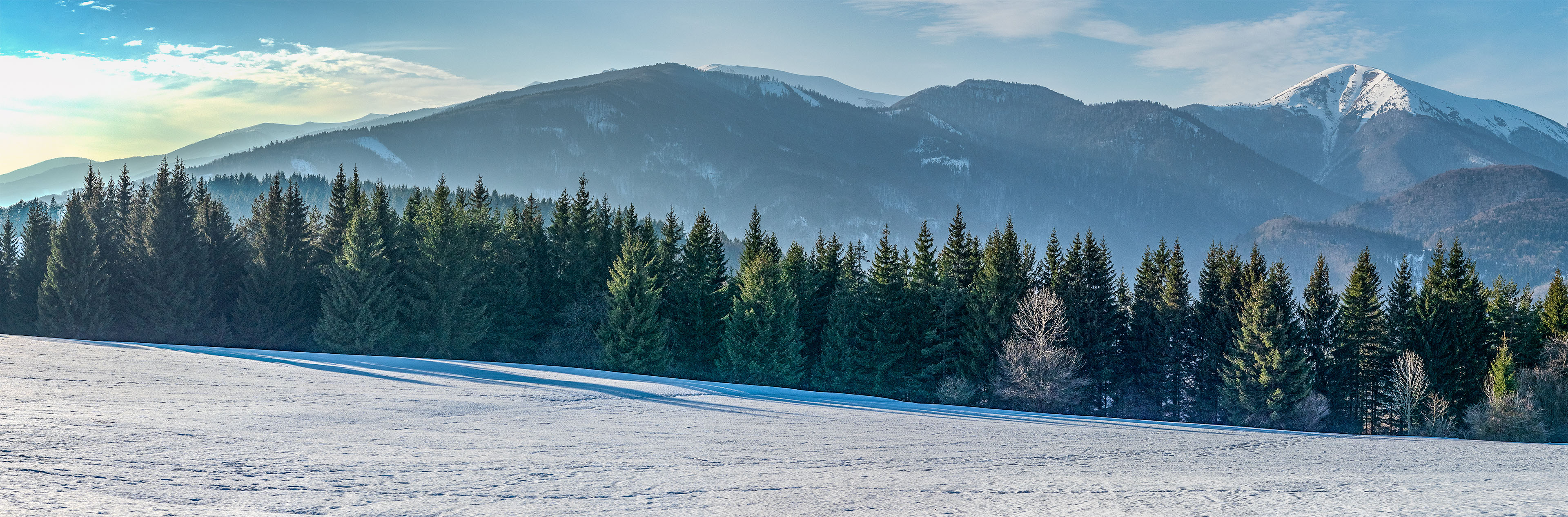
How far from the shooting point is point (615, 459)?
9203 mm

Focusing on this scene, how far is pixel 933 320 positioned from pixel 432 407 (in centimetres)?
4124

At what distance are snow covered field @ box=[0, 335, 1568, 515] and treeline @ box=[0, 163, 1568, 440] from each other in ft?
100

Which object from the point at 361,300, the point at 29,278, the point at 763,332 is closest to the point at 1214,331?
the point at 763,332

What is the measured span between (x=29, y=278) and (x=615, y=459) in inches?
2416

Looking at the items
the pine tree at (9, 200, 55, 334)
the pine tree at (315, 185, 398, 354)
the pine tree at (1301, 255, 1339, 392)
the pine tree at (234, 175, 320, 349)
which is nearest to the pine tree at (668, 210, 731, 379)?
the pine tree at (315, 185, 398, 354)

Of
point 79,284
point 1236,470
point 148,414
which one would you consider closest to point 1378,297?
point 1236,470

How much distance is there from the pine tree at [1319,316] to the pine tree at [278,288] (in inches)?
2522

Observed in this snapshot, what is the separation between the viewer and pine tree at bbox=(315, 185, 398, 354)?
43.4 m

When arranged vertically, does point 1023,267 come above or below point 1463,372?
above

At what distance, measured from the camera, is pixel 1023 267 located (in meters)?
52.7

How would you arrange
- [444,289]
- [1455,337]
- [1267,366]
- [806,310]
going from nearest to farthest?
1. [444,289]
2. [1267,366]
3. [1455,337]
4. [806,310]

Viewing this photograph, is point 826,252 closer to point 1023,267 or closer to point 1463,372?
point 1023,267

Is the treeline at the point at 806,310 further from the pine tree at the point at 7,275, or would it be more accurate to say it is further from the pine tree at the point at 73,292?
the pine tree at the point at 7,275

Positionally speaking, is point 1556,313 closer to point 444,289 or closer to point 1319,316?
Answer: point 1319,316
